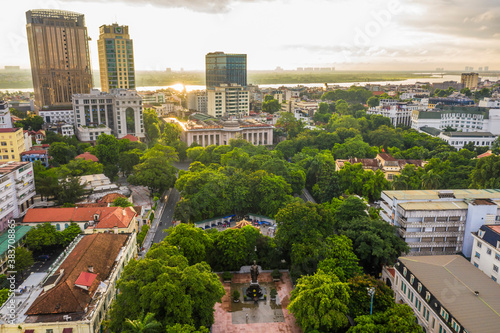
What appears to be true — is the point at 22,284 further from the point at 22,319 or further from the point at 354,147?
the point at 354,147

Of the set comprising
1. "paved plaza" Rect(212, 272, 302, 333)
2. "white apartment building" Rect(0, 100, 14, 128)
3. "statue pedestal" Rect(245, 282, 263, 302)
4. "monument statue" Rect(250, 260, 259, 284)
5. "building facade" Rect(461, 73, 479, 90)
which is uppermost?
"building facade" Rect(461, 73, 479, 90)

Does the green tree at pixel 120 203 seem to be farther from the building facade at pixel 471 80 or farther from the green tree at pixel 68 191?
the building facade at pixel 471 80

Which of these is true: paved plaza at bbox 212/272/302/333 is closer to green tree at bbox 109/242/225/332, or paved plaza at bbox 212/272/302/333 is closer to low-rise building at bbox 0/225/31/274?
green tree at bbox 109/242/225/332

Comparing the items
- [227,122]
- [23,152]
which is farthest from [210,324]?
[227,122]

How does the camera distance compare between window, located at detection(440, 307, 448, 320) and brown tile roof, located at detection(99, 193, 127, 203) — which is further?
brown tile roof, located at detection(99, 193, 127, 203)

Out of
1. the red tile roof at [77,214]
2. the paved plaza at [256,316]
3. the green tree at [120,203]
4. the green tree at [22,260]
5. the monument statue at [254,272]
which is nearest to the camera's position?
the paved plaza at [256,316]

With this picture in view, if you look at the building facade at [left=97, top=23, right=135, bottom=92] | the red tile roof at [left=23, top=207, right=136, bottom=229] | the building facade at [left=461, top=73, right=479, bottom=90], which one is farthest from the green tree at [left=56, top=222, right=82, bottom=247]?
the building facade at [left=461, top=73, right=479, bottom=90]

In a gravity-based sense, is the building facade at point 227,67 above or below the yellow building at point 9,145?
above

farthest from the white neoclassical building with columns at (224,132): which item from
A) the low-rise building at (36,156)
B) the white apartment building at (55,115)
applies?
the white apartment building at (55,115)
